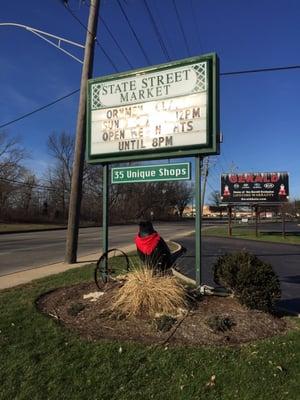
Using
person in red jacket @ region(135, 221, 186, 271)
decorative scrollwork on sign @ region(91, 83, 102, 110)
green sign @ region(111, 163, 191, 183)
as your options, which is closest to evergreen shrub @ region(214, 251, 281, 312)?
person in red jacket @ region(135, 221, 186, 271)

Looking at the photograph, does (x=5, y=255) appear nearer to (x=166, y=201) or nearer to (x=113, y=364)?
(x=113, y=364)

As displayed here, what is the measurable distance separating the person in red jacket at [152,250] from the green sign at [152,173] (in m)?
0.98

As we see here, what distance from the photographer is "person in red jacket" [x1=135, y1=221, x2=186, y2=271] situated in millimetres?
7809

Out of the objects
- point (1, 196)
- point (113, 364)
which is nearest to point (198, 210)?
point (113, 364)

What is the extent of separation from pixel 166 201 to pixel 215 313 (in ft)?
353

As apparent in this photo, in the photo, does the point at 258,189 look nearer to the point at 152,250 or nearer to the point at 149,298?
the point at 152,250

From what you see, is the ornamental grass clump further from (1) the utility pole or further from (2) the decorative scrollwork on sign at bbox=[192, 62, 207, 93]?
(1) the utility pole

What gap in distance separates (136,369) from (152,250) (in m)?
3.16

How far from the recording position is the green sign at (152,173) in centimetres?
842

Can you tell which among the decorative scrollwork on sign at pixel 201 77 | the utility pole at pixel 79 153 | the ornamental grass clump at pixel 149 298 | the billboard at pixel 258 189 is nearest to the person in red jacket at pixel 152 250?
the ornamental grass clump at pixel 149 298

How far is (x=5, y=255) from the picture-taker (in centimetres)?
1830

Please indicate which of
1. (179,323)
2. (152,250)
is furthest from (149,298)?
(152,250)

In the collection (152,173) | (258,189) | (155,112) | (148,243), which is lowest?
(148,243)

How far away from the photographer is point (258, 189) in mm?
39812
